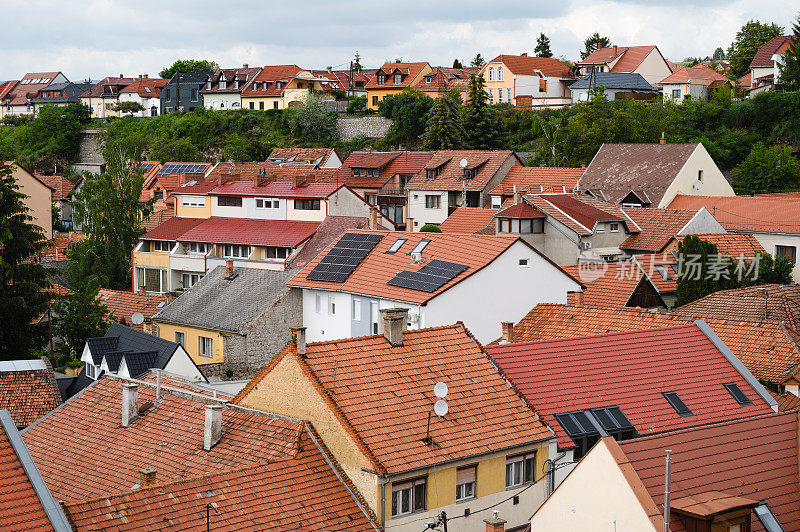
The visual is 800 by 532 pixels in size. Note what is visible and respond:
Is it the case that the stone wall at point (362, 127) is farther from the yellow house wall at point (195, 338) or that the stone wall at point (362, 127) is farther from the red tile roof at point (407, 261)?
the red tile roof at point (407, 261)

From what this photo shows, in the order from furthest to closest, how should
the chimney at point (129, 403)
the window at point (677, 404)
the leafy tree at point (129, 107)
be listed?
1. the leafy tree at point (129, 107)
2. the window at point (677, 404)
3. the chimney at point (129, 403)

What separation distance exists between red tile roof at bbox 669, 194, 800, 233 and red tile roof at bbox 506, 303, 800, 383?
53.2ft

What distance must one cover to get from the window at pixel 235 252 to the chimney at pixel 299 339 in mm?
34582

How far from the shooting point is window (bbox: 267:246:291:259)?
5125 cm

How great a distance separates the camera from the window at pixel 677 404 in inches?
844

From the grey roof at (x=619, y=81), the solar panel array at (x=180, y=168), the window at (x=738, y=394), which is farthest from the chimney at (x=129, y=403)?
the grey roof at (x=619, y=81)

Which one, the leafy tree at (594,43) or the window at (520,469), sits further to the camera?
the leafy tree at (594,43)

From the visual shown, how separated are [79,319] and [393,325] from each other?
76.8 ft

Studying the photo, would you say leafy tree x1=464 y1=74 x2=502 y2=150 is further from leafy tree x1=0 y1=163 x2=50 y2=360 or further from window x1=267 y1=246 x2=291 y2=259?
leafy tree x1=0 y1=163 x2=50 y2=360

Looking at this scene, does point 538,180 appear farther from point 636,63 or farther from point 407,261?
point 636,63

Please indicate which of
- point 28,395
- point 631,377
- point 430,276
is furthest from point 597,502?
point 28,395

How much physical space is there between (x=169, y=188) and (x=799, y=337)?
54781 mm

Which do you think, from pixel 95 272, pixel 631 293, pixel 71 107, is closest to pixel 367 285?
pixel 631 293

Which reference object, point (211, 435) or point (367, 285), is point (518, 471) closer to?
point (211, 435)
